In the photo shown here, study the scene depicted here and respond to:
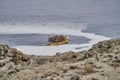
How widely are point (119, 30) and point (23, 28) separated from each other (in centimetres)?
2027

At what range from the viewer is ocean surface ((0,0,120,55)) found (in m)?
65.8

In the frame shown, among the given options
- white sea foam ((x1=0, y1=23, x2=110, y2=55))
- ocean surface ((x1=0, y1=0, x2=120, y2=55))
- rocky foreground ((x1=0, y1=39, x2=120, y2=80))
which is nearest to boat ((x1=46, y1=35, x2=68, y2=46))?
ocean surface ((x1=0, y1=0, x2=120, y2=55))

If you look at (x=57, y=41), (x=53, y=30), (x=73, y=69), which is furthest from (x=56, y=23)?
(x=73, y=69)

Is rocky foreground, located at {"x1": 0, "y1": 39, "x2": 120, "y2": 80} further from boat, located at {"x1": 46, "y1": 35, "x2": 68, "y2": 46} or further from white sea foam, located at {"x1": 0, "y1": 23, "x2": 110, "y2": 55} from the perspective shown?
boat, located at {"x1": 46, "y1": 35, "x2": 68, "y2": 46}

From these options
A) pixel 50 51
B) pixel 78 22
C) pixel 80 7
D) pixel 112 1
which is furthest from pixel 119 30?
pixel 112 1

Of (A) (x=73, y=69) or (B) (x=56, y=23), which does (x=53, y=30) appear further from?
(A) (x=73, y=69)

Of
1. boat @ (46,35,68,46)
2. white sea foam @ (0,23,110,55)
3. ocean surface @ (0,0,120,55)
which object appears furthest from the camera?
white sea foam @ (0,23,110,55)

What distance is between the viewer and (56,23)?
89000 millimetres

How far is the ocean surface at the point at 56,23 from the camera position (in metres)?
65.8

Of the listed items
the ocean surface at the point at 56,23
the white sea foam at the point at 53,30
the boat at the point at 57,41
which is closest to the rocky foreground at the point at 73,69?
the ocean surface at the point at 56,23

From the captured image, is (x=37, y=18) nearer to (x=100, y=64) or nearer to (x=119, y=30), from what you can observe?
(x=119, y=30)

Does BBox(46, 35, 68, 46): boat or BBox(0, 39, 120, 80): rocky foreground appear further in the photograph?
BBox(46, 35, 68, 46): boat

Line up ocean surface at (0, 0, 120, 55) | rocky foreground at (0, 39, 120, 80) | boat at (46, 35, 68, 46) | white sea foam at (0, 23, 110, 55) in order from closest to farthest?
rocky foreground at (0, 39, 120, 80) → boat at (46, 35, 68, 46) → ocean surface at (0, 0, 120, 55) → white sea foam at (0, 23, 110, 55)

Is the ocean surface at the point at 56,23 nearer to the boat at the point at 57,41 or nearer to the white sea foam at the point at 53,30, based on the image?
the white sea foam at the point at 53,30
